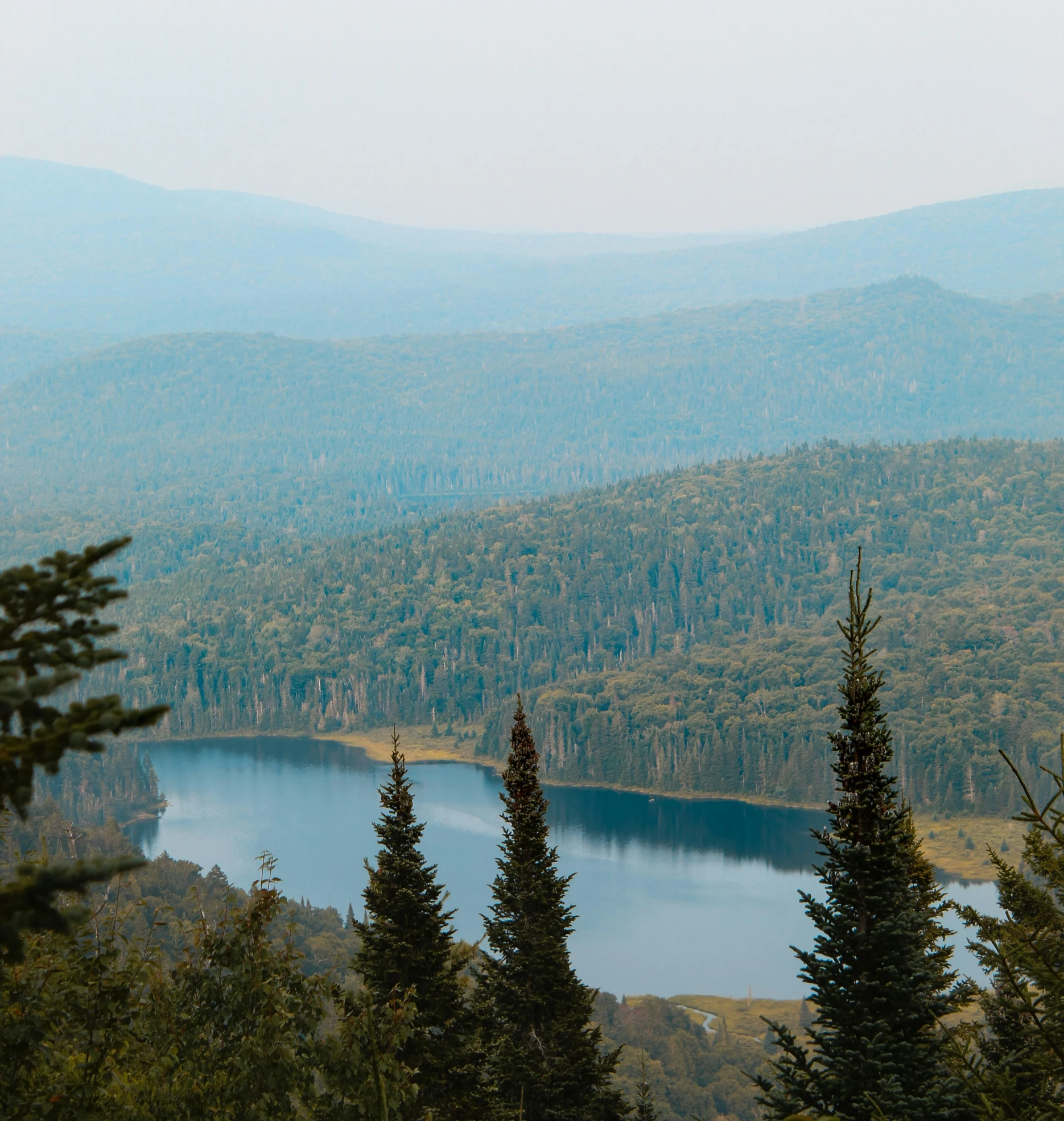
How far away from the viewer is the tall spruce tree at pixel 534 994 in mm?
32062

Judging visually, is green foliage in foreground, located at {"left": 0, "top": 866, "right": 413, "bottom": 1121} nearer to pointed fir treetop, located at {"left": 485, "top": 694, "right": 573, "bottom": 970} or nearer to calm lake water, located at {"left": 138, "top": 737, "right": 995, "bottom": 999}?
pointed fir treetop, located at {"left": 485, "top": 694, "right": 573, "bottom": 970}

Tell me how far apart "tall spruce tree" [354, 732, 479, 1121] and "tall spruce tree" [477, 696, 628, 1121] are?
119cm

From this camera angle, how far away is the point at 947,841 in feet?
488

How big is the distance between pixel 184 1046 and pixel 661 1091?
225 ft

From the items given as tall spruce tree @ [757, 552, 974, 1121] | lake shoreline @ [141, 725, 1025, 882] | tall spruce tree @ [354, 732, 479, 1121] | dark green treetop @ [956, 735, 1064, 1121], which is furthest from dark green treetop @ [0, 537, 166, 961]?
lake shoreline @ [141, 725, 1025, 882]

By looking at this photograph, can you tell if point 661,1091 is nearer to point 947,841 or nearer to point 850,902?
point 850,902

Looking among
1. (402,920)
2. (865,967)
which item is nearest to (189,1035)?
(865,967)

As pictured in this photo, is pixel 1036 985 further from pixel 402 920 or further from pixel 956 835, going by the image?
pixel 956 835

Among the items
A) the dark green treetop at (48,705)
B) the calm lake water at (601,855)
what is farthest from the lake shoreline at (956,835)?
the dark green treetop at (48,705)

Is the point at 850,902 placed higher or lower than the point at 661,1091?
higher

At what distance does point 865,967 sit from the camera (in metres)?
20.1

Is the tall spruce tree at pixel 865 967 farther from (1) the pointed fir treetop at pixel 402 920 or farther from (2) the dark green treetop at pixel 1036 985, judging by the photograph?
(1) the pointed fir treetop at pixel 402 920

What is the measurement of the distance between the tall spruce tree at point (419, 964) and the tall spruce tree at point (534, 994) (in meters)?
1.19

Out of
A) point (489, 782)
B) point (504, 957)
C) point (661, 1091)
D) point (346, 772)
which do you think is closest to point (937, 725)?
point (489, 782)
